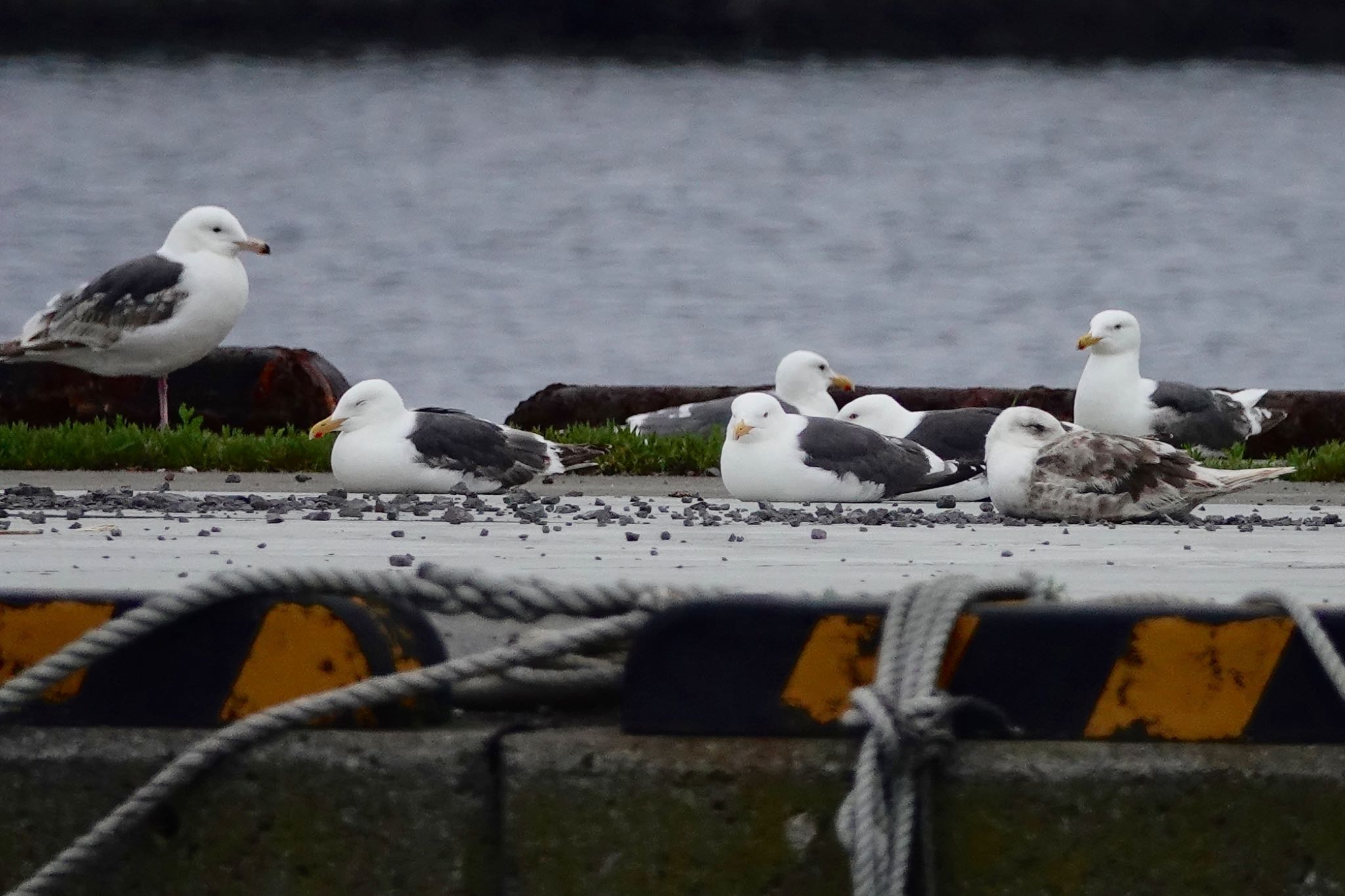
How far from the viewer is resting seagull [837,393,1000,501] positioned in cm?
834

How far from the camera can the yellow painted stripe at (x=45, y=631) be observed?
8.16 ft

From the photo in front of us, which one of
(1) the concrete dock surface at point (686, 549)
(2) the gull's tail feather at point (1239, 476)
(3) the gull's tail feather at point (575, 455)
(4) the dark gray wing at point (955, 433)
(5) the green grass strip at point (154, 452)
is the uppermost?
(1) the concrete dock surface at point (686, 549)

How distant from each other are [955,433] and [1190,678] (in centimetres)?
654

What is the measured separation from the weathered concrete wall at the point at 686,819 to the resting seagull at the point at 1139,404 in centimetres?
856

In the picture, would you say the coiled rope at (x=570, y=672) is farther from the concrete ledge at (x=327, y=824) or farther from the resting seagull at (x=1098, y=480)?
the resting seagull at (x=1098, y=480)

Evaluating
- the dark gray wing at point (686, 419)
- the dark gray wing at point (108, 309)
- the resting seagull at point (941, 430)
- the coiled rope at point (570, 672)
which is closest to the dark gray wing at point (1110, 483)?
the resting seagull at point (941, 430)

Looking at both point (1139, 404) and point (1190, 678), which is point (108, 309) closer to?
point (1139, 404)

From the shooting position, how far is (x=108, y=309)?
1084 cm

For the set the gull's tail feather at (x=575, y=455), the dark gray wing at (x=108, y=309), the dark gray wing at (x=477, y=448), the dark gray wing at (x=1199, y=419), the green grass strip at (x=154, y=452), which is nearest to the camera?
the dark gray wing at (x=477, y=448)

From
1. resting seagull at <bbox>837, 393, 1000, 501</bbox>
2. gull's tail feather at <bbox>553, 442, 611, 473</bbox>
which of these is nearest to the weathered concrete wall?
resting seagull at <bbox>837, 393, 1000, 501</bbox>

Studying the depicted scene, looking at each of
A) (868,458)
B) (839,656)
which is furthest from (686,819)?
(868,458)

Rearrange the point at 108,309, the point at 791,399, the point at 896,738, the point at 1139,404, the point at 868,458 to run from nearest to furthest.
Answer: the point at 896,738, the point at 868,458, the point at 108,309, the point at 1139,404, the point at 791,399

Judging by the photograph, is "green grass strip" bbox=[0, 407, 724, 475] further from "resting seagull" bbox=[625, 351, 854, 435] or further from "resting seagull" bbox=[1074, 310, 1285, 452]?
"resting seagull" bbox=[1074, 310, 1285, 452]

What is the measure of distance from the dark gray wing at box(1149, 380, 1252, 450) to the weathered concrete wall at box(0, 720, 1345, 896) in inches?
343
